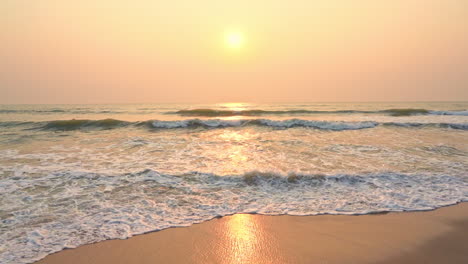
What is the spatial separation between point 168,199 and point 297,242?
2899 mm

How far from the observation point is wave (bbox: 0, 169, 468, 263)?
14.6ft

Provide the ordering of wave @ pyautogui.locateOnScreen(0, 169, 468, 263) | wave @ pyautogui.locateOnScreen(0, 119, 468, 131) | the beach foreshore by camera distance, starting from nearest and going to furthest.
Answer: the beach foreshore, wave @ pyautogui.locateOnScreen(0, 169, 468, 263), wave @ pyautogui.locateOnScreen(0, 119, 468, 131)

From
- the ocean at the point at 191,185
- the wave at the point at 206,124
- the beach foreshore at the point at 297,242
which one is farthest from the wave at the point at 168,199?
the wave at the point at 206,124

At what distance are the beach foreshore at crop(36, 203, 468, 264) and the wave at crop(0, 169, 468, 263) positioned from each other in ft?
0.90

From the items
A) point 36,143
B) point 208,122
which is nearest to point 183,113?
point 208,122

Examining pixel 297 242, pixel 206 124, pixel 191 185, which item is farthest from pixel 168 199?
pixel 206 124

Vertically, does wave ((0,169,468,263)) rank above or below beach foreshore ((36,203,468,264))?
above

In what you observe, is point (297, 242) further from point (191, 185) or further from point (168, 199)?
point (191, 185)

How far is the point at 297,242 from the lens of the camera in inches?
161

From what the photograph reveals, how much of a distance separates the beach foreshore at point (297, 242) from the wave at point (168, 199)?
0.27m

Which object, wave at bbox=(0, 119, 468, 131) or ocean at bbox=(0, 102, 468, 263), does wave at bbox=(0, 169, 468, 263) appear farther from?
wave at bbox=(0, 119, 468, 131)

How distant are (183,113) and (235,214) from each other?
29.5 metres

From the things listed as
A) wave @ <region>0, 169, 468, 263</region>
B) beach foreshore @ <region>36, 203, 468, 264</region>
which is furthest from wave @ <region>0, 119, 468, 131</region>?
beach foreshore @ <region>36, 203, 468, 264</region>

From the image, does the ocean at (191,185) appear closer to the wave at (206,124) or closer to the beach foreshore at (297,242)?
the beach foreshore at (297,242)
